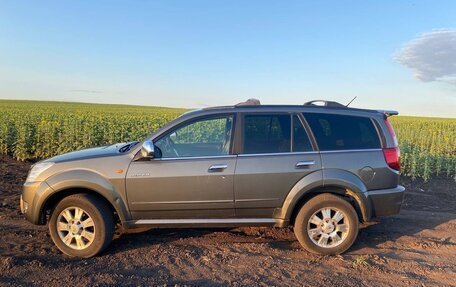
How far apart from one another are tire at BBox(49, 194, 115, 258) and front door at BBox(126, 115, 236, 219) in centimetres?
39

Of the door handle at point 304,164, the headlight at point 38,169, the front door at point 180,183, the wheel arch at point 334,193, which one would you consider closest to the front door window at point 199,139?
the front door at point 180,183

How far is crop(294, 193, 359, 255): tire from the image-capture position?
4945 millimetres

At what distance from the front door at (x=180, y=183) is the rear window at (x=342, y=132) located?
1176 millimetres

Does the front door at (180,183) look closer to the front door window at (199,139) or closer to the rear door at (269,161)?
the front door window at (199,139)

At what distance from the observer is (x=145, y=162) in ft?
15.9

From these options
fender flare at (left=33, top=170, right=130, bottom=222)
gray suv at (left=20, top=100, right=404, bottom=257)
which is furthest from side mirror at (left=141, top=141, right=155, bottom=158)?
fender flare at (left=33, top=170, right=130, bottom=222)

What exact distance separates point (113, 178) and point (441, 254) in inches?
172

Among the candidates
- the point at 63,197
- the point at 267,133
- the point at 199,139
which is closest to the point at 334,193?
the point at 267,133

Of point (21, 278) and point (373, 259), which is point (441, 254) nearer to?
point (373, 259)

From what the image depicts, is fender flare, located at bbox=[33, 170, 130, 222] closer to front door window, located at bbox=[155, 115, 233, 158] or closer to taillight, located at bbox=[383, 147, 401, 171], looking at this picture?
front door window, located at bbox=[155, 115, 233, 158]

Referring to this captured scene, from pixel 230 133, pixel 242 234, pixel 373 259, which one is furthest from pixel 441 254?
pixel 230 133

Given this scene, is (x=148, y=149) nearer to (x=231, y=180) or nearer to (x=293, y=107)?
(x=231, y=180)

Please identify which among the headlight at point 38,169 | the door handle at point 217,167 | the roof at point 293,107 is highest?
the roof at point 293,107

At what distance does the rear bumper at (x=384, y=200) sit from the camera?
5023 mm
